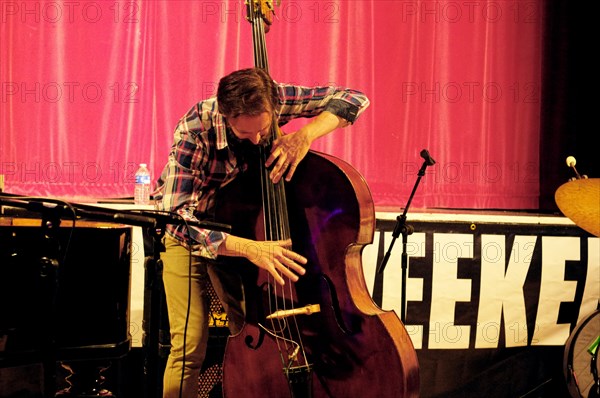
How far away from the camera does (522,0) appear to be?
497 cm

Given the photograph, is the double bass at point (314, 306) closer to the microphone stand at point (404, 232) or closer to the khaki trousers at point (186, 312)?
the khaki trousers at point (186, 312)

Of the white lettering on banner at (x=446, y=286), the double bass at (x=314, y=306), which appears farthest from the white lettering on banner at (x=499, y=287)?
the double bass at (x=314, y=306)

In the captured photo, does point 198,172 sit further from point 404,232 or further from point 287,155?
point 404,232

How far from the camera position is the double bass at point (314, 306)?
93.0 inches

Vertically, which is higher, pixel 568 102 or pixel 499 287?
pixel 568 102

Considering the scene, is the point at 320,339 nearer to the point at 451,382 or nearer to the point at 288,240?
the point at 288,240

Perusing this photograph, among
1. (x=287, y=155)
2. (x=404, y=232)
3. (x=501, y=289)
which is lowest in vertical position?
(x=501, y=289)

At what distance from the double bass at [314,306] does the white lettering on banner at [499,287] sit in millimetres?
2046

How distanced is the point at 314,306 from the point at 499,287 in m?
2.27

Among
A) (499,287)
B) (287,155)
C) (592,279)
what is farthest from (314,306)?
(592,279)

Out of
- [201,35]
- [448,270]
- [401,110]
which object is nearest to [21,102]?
[201,35]

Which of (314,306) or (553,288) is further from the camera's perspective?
(553,288)

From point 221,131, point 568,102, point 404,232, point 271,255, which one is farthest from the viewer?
point 568,102

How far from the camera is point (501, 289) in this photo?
436 cm
